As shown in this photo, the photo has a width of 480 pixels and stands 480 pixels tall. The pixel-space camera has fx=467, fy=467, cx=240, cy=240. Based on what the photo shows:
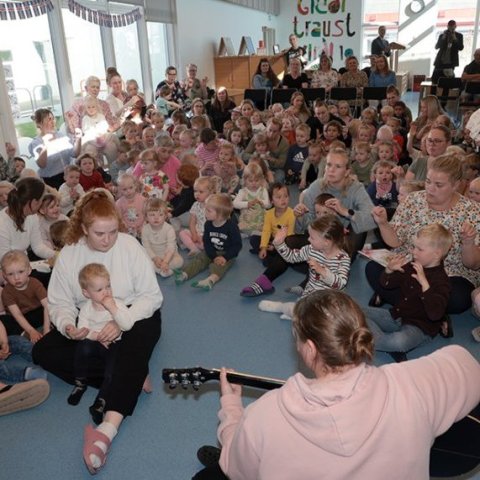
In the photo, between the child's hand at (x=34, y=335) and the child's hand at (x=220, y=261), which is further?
the child's hand at (x=220, y=261)

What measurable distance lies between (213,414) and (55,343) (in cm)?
96

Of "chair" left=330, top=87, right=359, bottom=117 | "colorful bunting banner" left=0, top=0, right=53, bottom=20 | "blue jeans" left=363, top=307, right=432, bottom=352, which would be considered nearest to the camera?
"blue jeans" left=363, top=307, right=432, bottom=352

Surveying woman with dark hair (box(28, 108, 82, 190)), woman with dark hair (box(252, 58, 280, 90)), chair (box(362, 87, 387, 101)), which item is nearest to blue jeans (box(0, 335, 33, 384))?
woman with dark hair (box(28, 108, 82, 190))

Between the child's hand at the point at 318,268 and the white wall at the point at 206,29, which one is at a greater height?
the white wall at the point at 206,29

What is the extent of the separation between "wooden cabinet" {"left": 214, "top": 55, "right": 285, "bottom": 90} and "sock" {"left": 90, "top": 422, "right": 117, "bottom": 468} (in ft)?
33.8

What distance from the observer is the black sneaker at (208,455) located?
2000mm

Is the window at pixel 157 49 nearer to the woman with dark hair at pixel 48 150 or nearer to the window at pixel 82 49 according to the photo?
the window at pixel 82 49

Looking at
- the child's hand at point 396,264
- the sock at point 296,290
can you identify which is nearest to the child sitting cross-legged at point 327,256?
the child's hand at point 396,264

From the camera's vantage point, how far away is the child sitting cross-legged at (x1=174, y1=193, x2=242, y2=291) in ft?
12.6

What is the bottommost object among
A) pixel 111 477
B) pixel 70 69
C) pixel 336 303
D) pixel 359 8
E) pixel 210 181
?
Result: pixel 111 477

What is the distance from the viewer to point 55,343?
8.48ft

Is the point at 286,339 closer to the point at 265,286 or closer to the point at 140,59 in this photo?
the point at 265,286

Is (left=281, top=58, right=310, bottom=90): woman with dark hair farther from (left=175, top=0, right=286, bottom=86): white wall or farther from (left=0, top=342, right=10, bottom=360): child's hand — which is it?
(left=0, top=342, right=10, bottom=360): child's hand

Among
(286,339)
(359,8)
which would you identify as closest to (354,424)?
(286,339)
